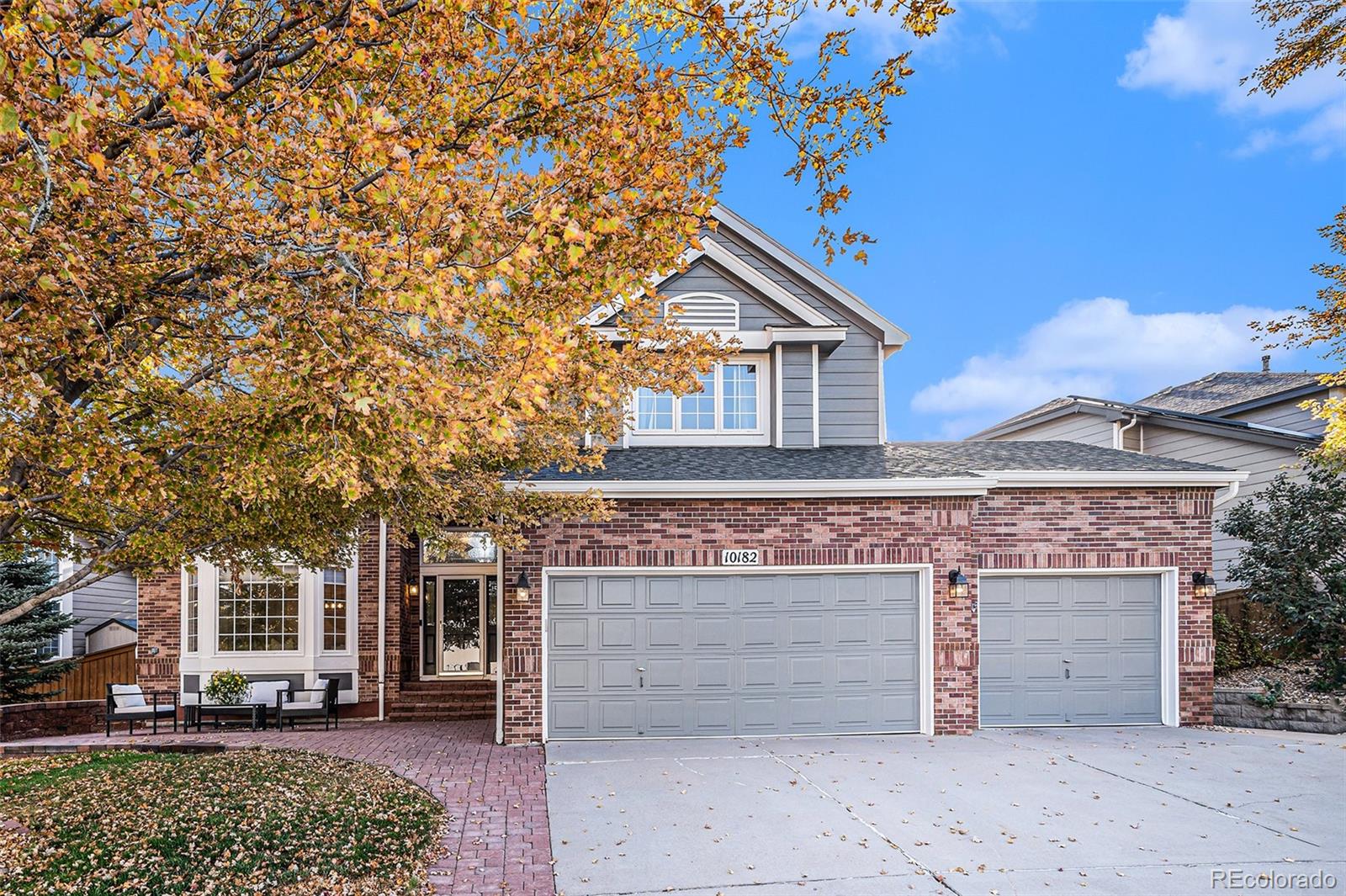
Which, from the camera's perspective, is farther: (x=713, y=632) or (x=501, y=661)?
(x=713, y=632)

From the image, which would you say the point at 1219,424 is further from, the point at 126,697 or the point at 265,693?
the point at 126,697

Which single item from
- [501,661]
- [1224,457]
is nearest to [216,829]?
[501,661]

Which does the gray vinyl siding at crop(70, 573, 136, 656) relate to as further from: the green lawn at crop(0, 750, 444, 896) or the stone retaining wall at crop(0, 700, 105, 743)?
the green lawn at crop(0, 750, 444, 896)

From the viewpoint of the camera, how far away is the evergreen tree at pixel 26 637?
48.4ft

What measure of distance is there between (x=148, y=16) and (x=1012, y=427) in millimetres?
21504

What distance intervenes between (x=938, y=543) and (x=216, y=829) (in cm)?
902

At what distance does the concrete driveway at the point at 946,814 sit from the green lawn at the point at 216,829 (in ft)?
4.84

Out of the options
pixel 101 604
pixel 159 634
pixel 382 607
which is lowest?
pixel 101 604

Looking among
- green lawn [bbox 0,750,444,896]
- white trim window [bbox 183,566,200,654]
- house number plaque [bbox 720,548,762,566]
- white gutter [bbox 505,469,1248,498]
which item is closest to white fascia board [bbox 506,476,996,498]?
white gutter [bbox 505,469,1248,498]

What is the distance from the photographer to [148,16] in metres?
4.14

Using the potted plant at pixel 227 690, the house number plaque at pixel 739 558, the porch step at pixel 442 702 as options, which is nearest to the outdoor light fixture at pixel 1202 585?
the house number plaque at pixel 739 558

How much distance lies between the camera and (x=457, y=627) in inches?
654

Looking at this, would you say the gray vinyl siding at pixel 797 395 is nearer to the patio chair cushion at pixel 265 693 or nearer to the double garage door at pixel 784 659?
the double garage door at pixel 784 659

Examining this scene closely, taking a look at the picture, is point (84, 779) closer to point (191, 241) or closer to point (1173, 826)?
point (191, 241)
